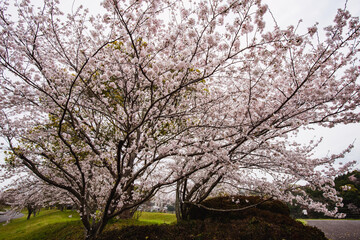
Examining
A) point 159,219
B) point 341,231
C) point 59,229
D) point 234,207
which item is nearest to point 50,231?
point 59,229

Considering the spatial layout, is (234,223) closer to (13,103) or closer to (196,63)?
(196,63)

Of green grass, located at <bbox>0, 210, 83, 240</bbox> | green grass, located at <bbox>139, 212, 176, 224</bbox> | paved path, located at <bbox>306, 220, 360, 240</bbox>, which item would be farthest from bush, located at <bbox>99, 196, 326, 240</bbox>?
green grass, located at <bbox>139, 212, 176, 224</bbox>

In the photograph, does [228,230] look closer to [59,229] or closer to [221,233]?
[221,233]

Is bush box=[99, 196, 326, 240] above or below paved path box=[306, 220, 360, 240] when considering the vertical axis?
above

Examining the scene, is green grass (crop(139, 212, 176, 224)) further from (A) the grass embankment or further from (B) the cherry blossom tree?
(B) the cherry blossom tree

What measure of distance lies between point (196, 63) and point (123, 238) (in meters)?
4.97

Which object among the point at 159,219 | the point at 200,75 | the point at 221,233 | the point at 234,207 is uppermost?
the point at 200,75

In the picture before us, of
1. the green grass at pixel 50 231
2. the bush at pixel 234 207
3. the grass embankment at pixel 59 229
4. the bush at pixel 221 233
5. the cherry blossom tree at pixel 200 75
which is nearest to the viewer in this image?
the cherry blossom tree at pixel 200 75

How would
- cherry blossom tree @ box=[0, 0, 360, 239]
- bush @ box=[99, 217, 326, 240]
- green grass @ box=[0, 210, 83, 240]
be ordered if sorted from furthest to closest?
green grass @ box=[0, 210, 83, 240] < bush @ box=[99, 217, 326, 240] < cherry blossom tree @ box=[0, 0, 360, 239]

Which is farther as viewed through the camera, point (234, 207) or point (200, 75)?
point (234, 207)

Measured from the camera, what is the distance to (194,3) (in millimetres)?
3053


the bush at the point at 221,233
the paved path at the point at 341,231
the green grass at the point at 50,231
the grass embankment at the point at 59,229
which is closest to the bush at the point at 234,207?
the bush at the point at 221,233

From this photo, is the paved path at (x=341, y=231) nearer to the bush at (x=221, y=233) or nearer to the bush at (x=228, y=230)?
the bush at (x=228, y=230)

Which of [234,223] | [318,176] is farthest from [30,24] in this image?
[234,223]
